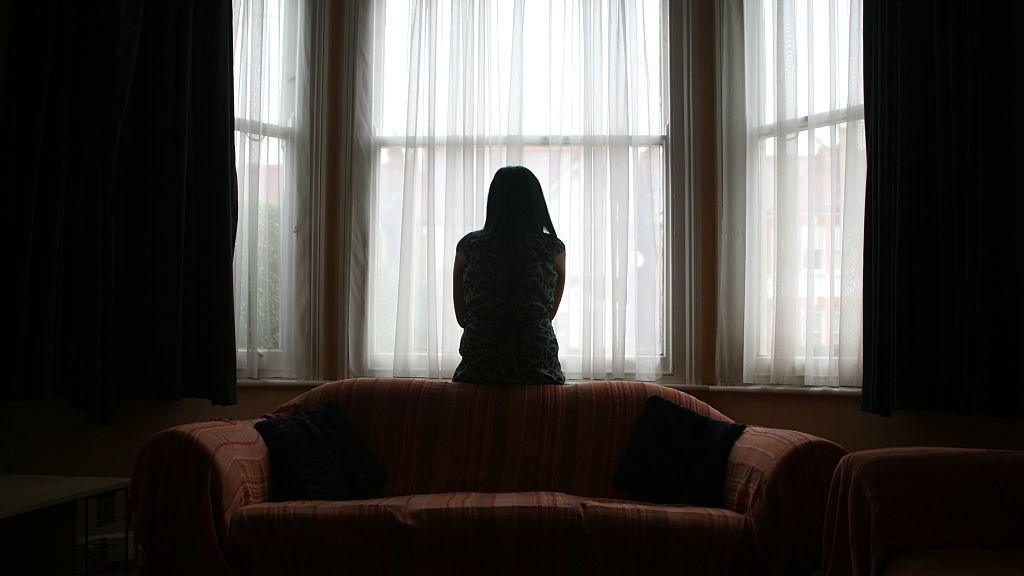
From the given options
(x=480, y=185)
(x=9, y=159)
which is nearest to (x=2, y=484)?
(x=9, y=159)

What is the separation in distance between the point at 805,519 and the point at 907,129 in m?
1.46

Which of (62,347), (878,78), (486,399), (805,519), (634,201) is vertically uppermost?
(878,78)

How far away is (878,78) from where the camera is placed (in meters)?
3.02

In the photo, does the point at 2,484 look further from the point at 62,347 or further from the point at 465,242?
the point at 465,242

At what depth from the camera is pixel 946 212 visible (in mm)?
2814

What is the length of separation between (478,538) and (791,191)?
1.98 m

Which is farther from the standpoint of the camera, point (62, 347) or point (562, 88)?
point (562, 88)

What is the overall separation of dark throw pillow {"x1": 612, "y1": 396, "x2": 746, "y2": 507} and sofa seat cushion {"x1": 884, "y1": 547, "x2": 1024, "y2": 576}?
87 centimetres

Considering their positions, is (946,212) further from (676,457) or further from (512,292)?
(512,292)

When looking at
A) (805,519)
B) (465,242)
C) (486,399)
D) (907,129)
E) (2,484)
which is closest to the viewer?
(805,519)

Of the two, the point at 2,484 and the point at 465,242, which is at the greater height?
the point at 465,242

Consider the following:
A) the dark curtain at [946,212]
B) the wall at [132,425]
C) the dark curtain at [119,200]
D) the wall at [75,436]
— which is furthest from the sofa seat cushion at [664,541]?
the wall at [75,436]

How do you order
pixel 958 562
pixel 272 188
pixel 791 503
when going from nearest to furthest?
pixel 958 562
pixel 791 503
pixel 272 188

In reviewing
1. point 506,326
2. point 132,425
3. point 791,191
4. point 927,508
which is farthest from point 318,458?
point 791,191
